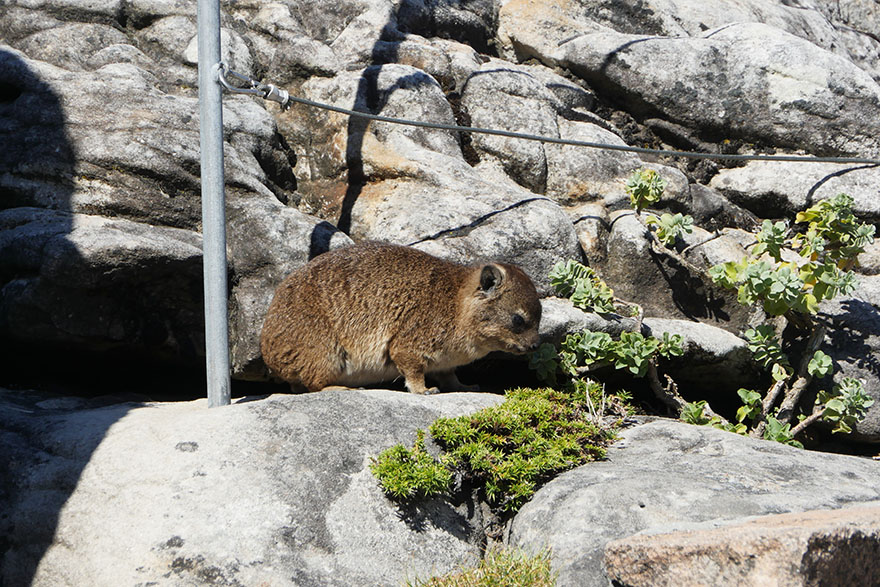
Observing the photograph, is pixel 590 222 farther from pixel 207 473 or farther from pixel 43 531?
pixel 43 531

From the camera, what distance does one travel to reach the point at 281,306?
21.0 ft

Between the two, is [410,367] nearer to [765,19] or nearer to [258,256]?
[258,256]

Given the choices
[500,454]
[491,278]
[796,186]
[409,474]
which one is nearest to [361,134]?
[491,278]

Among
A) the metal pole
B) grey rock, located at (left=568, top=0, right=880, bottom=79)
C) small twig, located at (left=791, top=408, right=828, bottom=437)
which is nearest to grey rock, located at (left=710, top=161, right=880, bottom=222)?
grey rock, located at (left=568, top=0, right=880, bottom=79)

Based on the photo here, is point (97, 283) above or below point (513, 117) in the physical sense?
below

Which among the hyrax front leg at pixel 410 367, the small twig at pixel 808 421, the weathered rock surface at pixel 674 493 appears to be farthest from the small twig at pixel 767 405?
the hyrax front leg at pixel 410 367

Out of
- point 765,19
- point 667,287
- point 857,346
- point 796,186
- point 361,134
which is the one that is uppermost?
point 765,19

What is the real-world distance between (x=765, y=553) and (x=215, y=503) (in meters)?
2.90

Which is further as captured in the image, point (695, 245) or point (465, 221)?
point (695, 245)

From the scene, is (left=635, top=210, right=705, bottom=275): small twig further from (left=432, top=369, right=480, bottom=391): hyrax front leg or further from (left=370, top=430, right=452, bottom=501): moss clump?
(left=370, top=430, right=452, bottom=501): moss clump

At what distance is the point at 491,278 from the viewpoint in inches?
269

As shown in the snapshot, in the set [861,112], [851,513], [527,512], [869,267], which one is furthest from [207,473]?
[861,112]

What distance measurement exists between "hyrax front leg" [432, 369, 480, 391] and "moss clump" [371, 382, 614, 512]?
1.51 meters

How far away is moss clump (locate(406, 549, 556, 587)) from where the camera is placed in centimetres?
421
